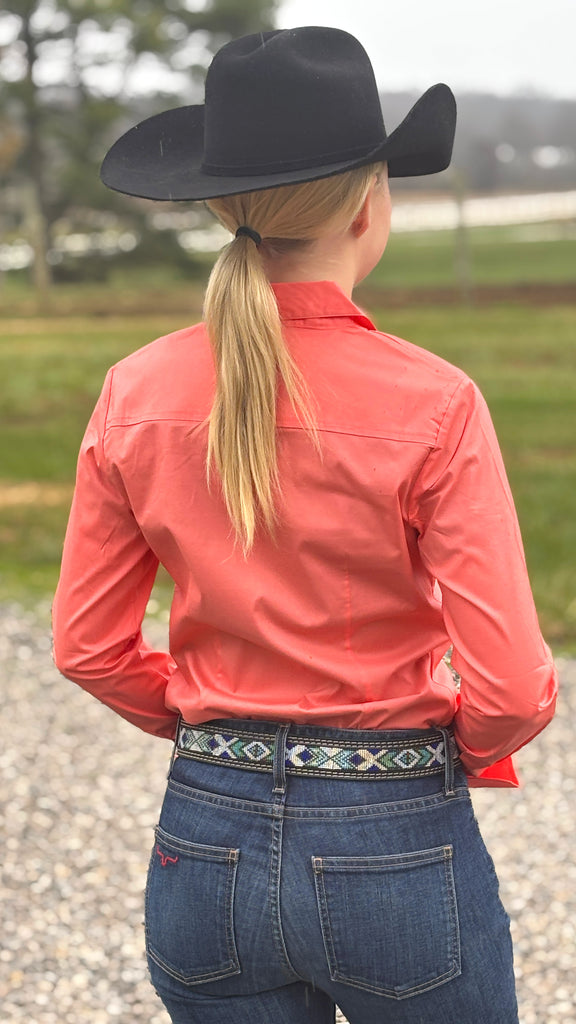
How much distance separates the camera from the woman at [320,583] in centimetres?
153

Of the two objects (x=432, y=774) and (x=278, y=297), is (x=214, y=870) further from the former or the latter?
(x=278, y=297)

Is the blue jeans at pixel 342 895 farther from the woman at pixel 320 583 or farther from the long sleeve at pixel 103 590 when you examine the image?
the long sleeve at pixel 103 590

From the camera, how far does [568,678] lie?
570 centimetres

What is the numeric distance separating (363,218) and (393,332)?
16.0 metres

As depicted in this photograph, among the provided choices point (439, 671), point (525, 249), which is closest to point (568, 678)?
point (439, 671)

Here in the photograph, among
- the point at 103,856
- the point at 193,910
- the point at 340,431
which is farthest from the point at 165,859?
the point at 103,856

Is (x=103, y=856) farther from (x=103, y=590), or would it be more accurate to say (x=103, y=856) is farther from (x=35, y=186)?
(x=35, y=186)

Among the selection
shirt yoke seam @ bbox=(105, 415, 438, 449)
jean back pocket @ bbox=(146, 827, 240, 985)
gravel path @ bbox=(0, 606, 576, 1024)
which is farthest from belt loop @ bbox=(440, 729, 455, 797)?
gravel path @ bbox=(0, 606, 576, 1024)

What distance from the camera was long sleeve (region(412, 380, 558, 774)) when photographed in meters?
1.49

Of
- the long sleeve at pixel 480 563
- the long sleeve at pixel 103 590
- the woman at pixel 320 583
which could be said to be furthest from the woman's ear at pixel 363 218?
the long sleeve at pixel 103 590

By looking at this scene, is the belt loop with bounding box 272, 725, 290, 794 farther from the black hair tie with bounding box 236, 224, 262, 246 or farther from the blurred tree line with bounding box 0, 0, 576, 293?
the blurred tree line with bounding box 0, 0, 576, 293

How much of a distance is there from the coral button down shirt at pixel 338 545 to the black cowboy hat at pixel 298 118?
0.16 m

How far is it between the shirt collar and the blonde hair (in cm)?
3

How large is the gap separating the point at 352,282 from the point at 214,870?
75 cm
